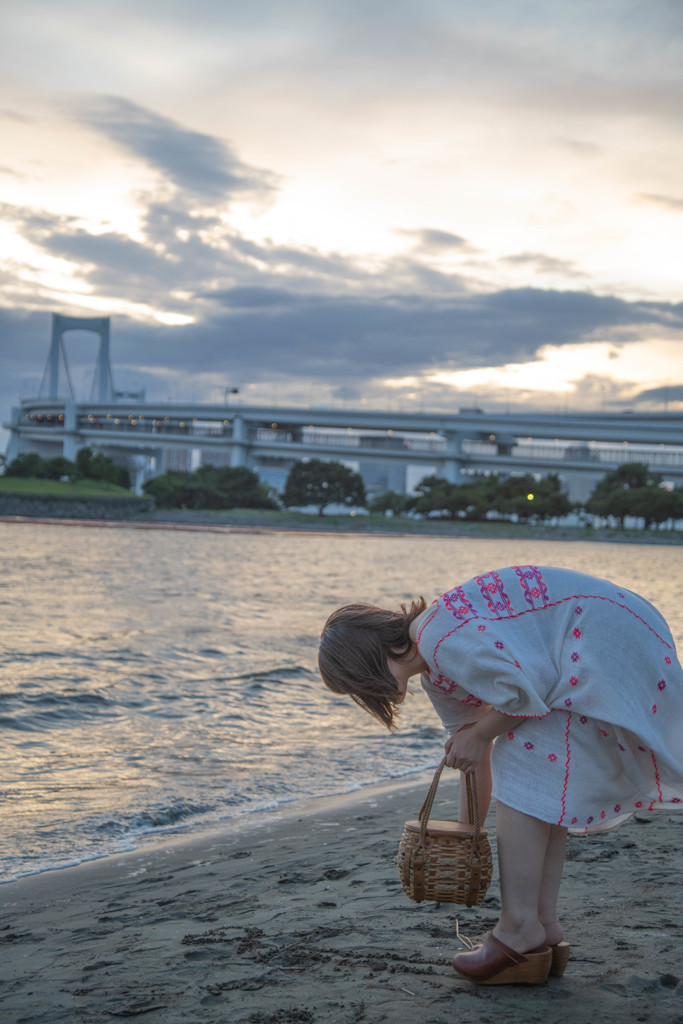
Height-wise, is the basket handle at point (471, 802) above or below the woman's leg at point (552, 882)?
above

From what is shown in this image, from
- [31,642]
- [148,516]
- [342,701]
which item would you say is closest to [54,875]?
[342,701]

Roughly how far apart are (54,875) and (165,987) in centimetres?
152

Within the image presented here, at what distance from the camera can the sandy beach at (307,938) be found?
2006mm

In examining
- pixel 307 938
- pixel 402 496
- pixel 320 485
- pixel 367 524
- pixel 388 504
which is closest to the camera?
pixel 307 938

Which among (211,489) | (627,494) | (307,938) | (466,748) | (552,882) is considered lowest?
(307,938)

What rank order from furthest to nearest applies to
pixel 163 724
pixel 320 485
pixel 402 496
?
pixel 402 496 → pixel 320 485 → pixel 163 724

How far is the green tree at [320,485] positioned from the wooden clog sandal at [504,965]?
2948 inches

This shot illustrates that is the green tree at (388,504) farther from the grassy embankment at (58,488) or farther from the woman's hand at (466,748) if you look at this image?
the woman's hand at (466,748)

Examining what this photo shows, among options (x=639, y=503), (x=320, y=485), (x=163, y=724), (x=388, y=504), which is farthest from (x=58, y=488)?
(x=163, y=724)

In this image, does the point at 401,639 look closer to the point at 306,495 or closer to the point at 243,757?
the point at 243,757

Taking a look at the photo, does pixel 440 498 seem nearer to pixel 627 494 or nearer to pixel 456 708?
pixel 627 494

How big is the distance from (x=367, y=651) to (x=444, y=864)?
0.54m

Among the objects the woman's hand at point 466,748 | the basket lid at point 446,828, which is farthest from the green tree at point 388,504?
the woman's hand at point 466,748

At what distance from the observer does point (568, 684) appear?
190 cm
